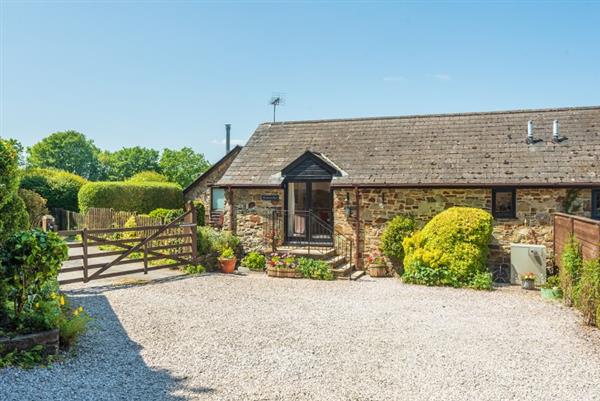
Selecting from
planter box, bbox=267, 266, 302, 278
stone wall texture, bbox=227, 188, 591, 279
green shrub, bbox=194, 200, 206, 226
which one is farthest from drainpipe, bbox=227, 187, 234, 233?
green shrub, bbox=194, 200, 206, 226

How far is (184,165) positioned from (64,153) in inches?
981

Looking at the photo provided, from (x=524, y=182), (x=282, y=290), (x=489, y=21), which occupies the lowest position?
→ (x=282, y=290)

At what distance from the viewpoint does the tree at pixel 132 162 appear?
225 ft

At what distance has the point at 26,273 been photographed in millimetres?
6820

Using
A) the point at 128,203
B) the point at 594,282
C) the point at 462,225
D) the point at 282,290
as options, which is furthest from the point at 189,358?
the point at 128,203

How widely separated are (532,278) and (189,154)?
5364 cm

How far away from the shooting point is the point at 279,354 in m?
7.18

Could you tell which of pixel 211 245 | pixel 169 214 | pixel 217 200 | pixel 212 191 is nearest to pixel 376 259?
pixel 211 245

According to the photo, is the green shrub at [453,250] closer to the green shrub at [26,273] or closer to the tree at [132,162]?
the green shrub at [26,273]

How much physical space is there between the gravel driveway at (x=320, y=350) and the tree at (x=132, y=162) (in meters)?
60.0

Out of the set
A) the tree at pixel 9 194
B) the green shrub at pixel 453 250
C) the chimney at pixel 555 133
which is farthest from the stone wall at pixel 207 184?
the tree at pixel 9 194

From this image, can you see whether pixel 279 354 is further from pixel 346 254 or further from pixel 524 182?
pixel 524 182

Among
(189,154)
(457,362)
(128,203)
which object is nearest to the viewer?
(457,362)

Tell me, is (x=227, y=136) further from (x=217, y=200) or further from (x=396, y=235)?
(x=396, y=235)
